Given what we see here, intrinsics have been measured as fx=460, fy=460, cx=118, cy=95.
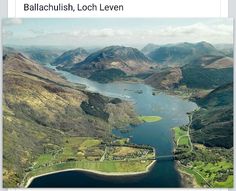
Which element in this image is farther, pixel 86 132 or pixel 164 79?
pixel 164 79

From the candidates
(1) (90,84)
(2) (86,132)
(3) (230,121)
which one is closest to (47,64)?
(1) (90,84)

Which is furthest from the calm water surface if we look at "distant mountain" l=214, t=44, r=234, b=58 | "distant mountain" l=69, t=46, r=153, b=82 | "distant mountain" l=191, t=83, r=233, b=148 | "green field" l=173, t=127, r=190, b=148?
"distant mountain" l=214, t=44, r=234, b=58

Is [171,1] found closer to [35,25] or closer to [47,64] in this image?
[35,25]

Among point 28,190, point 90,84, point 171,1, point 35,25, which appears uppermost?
point 171,1

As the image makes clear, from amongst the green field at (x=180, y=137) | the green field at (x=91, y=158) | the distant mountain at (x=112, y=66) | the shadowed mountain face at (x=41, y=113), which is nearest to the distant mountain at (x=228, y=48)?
the green field at (x=180, y=137)

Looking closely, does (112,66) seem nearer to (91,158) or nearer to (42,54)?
(42,54)

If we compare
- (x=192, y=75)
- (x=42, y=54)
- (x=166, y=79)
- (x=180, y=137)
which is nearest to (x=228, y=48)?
(x=180, y=137)

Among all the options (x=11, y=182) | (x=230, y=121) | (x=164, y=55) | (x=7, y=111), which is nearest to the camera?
(x=11, y=182)

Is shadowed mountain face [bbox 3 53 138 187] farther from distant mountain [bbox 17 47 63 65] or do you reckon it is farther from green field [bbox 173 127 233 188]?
green field [bbox 173 127 233 188]
